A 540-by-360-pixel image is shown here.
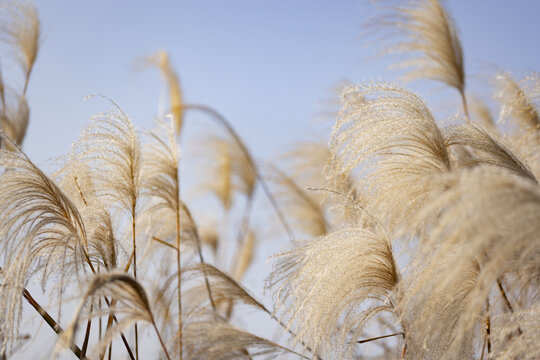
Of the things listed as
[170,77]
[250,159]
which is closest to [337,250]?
Result: [250,159]

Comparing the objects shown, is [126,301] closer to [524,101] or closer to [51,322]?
[51,322]

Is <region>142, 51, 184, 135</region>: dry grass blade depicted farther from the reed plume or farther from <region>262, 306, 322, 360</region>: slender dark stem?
<region>262, 306, 322, 360</region>: slender dark stem

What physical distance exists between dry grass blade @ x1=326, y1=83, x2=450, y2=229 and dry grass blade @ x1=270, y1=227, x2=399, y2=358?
0.14 meters

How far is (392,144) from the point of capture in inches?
57.7

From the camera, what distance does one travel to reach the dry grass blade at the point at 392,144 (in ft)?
4.58

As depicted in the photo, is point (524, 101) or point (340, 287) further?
point (524, 101)

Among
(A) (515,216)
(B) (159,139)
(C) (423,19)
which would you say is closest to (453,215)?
(A) (515,216)

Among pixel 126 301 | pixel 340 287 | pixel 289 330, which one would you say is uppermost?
pixel 126 301

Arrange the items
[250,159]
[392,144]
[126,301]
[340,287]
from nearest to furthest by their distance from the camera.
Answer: [126,301]
[340,287]
[392,144]
[250,159]

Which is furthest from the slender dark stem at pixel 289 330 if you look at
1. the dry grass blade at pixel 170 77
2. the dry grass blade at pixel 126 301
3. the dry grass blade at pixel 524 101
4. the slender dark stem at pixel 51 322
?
the dry grass blade at pixel 170 77

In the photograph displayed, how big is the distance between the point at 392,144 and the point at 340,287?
45 centimetres

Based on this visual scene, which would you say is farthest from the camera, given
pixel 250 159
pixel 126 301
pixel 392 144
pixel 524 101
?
pixel 250 159

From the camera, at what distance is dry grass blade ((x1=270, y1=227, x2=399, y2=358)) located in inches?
50.8

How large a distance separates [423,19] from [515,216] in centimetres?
194
